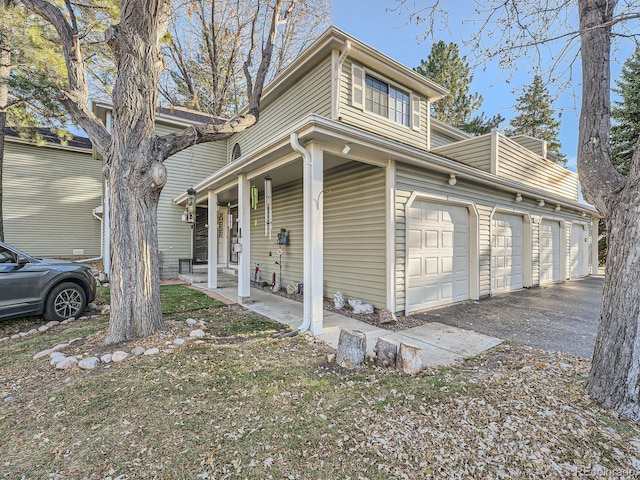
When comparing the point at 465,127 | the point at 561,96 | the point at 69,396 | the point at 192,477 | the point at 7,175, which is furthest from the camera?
the point at 465,127

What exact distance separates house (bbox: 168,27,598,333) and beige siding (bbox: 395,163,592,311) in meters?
0.03

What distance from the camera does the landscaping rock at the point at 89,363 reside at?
3.11 m

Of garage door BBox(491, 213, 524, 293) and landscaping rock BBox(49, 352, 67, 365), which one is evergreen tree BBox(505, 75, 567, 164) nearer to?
garage door BBox(491, 213, 524, 293)

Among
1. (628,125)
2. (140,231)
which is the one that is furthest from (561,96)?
(628,125)

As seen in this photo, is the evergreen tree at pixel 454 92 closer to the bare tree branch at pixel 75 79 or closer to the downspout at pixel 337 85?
the downspout at pixel 337 85

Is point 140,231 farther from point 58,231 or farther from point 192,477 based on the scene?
point 58,231

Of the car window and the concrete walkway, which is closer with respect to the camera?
the concrete walkway

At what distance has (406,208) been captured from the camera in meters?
5.43

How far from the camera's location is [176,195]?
10.6 m

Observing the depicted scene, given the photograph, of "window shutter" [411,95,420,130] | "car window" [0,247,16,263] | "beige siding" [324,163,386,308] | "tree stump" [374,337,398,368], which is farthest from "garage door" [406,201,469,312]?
"car window" [0,247,16,263]

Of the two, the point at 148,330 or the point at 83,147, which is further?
the point at 83,147

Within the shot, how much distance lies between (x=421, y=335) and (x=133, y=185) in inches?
177

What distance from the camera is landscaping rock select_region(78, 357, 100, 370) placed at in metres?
3.11

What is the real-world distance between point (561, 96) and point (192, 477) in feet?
16.7
